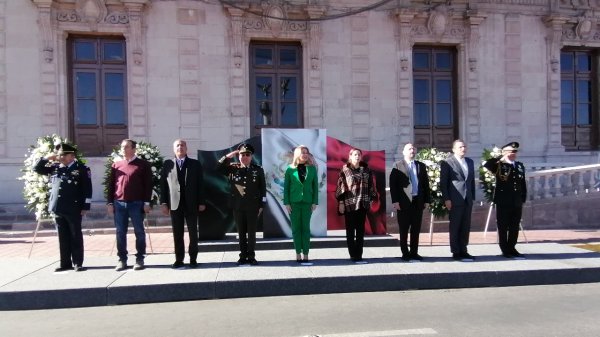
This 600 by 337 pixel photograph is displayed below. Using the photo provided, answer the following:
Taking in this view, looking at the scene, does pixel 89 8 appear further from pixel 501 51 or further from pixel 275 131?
pixel 501 51

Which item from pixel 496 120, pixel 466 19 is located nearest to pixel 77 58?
pixel 466 19

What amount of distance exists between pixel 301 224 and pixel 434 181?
4.00m

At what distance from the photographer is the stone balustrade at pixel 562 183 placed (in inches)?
534

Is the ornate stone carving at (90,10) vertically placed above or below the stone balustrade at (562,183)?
above

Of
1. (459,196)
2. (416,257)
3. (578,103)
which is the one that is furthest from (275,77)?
(578,103)

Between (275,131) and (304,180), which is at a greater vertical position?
(275,131)

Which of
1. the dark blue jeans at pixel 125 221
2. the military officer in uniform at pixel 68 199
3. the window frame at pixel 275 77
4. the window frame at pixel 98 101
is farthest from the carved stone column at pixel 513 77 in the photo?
the military officer in uniform at pixel 68 199

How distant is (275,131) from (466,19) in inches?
406

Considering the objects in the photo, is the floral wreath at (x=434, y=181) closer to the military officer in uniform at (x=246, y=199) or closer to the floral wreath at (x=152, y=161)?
the military officer in uniform at (x=246, y=199)

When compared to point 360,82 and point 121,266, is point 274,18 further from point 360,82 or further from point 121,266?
point 121,266

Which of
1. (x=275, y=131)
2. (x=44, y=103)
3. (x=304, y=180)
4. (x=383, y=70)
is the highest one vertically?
(x=383, y=70)

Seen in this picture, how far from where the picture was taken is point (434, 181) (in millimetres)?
10680

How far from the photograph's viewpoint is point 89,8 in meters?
14.6

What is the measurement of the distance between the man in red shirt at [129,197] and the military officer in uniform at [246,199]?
1410 millimetres
